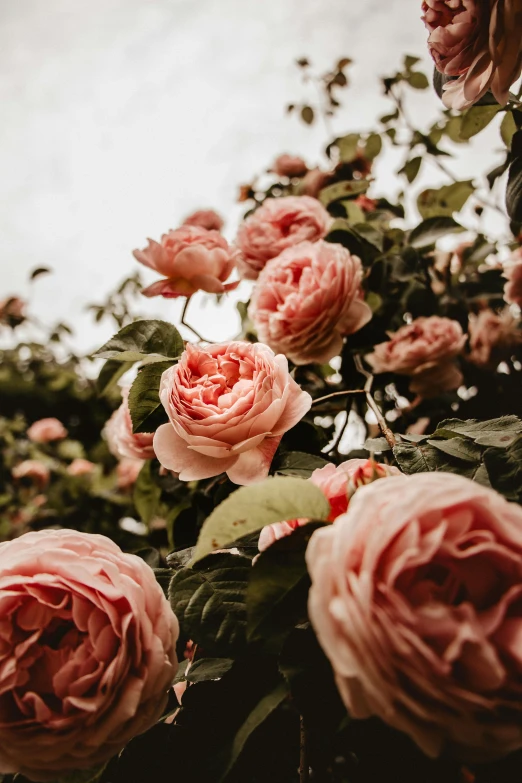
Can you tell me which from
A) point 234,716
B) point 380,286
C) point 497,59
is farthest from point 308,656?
point 380,286

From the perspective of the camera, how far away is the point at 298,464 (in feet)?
1.91

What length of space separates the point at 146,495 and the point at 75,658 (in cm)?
62

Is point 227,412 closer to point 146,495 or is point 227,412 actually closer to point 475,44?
point 475,44

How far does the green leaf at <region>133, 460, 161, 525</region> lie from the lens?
0.97m

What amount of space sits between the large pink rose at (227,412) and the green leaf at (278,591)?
127mm

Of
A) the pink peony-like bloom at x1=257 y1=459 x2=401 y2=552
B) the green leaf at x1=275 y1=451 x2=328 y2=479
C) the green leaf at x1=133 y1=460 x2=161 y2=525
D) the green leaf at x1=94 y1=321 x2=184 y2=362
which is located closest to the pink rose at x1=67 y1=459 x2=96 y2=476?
the green leaf at x1=133 y1=460 x2=161 y2=525

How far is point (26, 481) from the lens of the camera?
6.42 feet

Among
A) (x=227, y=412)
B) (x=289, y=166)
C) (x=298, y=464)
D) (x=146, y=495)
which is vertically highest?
(x=289, y=166)

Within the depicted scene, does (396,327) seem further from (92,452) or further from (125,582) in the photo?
(92,452)

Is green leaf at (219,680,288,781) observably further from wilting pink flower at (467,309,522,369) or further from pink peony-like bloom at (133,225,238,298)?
wilting pink flower at (467,309,522,369)

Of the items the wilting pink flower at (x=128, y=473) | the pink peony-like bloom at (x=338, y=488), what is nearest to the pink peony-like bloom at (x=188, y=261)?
the pink peony-like bloom at (x=338, y=488)

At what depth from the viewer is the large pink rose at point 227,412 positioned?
487 mm

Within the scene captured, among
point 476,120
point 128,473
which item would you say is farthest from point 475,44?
point 128,473

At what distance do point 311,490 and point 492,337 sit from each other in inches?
35.9
